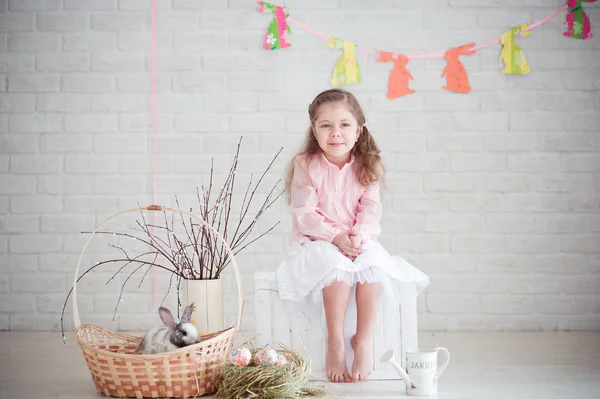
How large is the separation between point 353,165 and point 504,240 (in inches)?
41.5

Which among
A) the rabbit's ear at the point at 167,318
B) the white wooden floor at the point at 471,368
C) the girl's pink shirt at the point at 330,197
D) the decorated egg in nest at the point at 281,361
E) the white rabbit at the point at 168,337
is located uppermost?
the girl's pink shirt at the point at 330,197

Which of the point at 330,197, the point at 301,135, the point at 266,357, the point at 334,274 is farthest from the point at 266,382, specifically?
the point at 301,135

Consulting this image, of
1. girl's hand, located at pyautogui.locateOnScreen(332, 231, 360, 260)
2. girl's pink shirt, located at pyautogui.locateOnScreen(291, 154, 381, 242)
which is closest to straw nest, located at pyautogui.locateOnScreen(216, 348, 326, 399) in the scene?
girl's hand, located at pyautogui.locateOnScreen(332, 231, 360, 260)

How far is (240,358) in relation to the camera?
1880 millimetres

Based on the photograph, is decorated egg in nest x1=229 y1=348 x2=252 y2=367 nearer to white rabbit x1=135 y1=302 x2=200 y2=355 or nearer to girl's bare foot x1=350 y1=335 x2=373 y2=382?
white rabbit x1=135 y1=302 x2=200 y2=355

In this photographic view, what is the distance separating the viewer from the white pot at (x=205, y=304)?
2.16 metres

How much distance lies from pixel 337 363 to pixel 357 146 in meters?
0.74

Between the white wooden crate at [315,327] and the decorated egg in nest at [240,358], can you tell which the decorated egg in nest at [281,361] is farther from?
the white wooden crate at [315,327]

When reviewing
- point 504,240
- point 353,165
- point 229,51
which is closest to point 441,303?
point 504,240

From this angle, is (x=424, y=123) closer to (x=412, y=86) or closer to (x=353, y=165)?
(x=412, y=86)

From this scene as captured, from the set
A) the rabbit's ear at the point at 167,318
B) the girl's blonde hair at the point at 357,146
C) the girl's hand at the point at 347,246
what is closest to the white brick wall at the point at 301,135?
the girl's blonde hair at the point at 357,146

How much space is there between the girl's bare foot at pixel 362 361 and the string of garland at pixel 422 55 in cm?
138

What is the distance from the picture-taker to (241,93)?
124 inches

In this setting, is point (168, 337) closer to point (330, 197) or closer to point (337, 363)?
point (337, 363)
